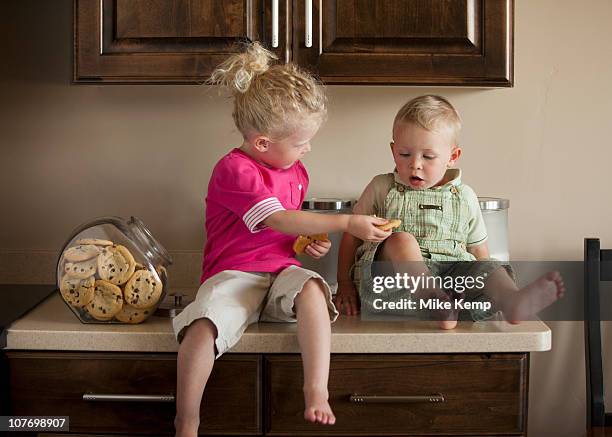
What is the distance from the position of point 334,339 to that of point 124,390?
1.32 feet

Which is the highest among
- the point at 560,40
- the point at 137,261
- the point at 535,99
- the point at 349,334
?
the point at 560,40

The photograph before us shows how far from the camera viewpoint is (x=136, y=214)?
215cm

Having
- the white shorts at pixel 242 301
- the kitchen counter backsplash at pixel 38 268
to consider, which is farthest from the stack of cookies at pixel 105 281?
the kitchen counter backsplash at pixel 38 268

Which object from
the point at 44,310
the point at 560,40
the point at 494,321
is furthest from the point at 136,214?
the point at 560,40

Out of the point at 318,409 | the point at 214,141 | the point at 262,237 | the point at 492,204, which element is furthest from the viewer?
the point at 214,141

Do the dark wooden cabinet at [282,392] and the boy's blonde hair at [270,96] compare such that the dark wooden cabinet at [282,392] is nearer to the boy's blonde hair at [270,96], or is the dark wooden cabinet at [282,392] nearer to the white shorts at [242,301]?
the white shorts at [242,301]

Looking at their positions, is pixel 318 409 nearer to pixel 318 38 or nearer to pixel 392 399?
pixel 392 399

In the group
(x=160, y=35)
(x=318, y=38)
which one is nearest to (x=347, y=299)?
(x=318, y=38)

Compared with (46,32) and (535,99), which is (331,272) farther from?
(46,32)

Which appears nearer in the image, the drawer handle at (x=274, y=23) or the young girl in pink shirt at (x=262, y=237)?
the young girl in pink shirt at (x=262, y=237)

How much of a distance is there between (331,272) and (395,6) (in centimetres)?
60

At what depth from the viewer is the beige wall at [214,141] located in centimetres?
209

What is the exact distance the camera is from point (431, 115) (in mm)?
1710

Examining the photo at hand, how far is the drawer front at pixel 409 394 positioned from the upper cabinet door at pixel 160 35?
0.61 metres
